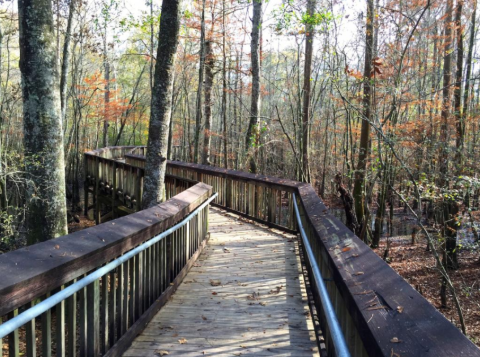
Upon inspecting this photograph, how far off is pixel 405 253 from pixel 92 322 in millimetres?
13964

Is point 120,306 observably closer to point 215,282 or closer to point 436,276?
point 215,282

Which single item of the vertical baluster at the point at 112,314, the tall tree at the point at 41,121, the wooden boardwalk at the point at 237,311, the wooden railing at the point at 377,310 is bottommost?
the wooden boardwalk at the point at 237,311

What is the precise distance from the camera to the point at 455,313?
10477 millimetres

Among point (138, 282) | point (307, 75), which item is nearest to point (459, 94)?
point (307, 75)

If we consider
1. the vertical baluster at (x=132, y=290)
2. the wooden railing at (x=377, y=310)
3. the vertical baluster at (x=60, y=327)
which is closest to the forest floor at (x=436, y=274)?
the wooden railing at (x=377, y=310)

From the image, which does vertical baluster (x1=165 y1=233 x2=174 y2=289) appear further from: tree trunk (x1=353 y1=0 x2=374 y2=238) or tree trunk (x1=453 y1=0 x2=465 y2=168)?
tree trunk (x1=453 y1=0 x2=465 y2=168)

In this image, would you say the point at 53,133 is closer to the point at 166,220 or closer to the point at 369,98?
the point at 166,220

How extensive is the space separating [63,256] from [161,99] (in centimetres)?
514

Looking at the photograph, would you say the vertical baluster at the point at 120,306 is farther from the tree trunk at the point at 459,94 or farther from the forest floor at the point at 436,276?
the tree trunk at the point at 459,94

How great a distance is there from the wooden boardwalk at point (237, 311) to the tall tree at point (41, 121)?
7.99 ft

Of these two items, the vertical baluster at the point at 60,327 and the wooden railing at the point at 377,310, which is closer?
the wooden railing at the point at 377,310

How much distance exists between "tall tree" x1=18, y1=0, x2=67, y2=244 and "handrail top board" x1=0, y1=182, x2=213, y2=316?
2798 mm

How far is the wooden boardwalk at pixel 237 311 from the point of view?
3398 mm

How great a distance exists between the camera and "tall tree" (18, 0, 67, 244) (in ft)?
A: 19.0
